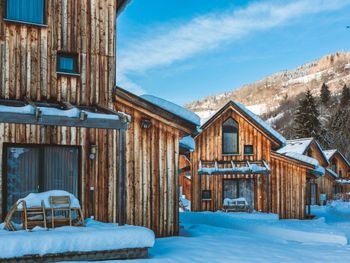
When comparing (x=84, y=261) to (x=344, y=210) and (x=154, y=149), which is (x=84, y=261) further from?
(x=344, y=210)

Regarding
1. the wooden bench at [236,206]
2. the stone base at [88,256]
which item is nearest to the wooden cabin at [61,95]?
the stone base at [88,256]

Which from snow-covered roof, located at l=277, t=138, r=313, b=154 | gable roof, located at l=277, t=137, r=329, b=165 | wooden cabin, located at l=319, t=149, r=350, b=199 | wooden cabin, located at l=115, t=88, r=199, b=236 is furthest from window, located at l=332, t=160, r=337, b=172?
wooden cabin, located at l=115, t=88, r=199, b=236

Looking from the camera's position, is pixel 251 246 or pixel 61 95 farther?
pixel 61 95

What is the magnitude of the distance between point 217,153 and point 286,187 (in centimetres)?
387

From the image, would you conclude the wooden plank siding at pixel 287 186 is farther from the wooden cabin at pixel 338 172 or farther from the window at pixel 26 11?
the wooden cabin at pixel 338 172

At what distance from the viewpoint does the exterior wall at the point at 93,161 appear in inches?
436

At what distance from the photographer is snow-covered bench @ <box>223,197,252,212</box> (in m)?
22.5

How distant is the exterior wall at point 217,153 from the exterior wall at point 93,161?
11.9 meters

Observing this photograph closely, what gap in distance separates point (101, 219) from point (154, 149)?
235 cm

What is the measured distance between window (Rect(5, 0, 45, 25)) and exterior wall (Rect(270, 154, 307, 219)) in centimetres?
1526

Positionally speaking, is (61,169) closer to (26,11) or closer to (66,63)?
(66,63)

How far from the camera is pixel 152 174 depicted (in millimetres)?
12625

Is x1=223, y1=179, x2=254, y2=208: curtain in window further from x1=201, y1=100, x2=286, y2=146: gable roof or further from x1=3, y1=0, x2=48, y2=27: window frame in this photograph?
x1=3, y1=0, x2=48, y2=27: window frame

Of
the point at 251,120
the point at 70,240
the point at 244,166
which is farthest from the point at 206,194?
the point at 70,240
